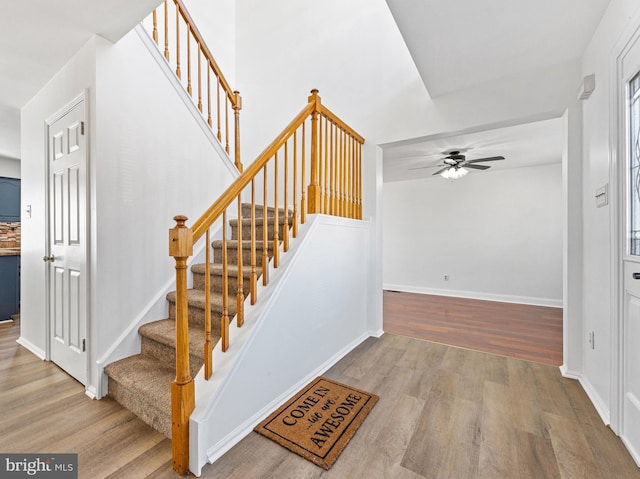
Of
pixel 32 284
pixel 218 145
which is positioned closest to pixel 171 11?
pixel 218 145

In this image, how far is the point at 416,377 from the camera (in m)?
2.25

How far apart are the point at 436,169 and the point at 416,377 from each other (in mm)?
3830

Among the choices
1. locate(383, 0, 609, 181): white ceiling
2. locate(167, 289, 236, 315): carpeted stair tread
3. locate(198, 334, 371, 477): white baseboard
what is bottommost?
locate(198, 334, 371, 477): white baseboard

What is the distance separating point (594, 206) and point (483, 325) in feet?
7.13

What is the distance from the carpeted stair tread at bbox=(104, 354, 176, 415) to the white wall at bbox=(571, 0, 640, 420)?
98.7 inches

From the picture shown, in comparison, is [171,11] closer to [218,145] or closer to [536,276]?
[218,145]

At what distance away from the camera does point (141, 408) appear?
1.66 meters

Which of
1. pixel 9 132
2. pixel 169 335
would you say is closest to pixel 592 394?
pixel 169 335

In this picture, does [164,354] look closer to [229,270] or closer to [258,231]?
[229,270]

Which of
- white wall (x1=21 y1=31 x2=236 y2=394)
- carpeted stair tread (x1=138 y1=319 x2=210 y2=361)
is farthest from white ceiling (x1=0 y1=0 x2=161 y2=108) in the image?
carpeted stair tread (x1=138 y1=319 x2=210 y2=361)

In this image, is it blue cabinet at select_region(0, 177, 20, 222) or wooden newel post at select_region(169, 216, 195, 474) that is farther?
blue cabinet at select_region(0, 177, 20, 222)

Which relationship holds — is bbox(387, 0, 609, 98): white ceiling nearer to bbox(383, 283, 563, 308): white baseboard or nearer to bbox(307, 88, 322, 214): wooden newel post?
bbox(307, 88, 322, 214): wooden newel post

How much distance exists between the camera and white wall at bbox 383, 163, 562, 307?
4.73 metres

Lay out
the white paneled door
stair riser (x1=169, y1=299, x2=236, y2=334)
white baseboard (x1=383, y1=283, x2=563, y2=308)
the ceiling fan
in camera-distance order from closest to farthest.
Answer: stair riser (x1=169, y1=299, x2=236, y2=334) → the white paneled door → the ceiling fan → white baseboard (x1=383, y1=283, x2=563, y2=308)
